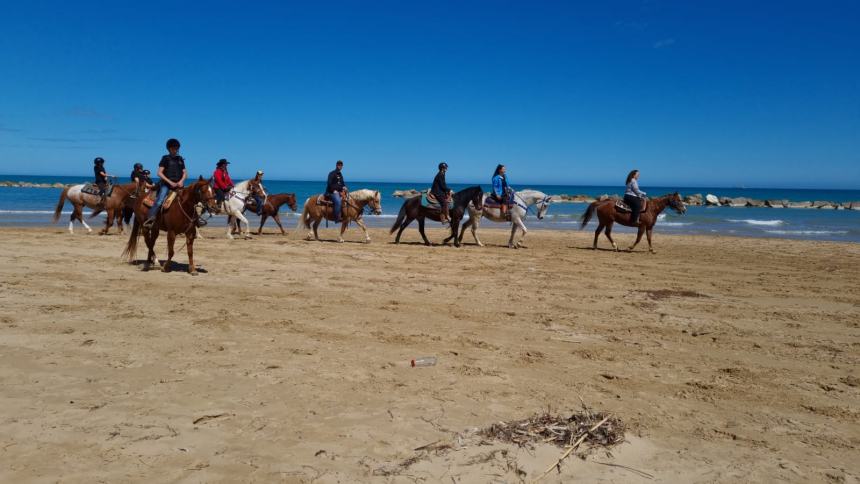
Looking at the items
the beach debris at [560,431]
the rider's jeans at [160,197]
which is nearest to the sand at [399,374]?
the beach debris at [560,431]

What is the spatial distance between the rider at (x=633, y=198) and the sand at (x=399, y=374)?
18.8 ft

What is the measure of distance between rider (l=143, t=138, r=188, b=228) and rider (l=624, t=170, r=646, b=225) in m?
11.8

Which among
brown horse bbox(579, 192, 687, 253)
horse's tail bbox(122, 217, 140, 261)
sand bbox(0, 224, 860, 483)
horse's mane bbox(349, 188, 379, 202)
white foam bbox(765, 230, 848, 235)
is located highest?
horse's mane bbox(349, 188, 379, 202)

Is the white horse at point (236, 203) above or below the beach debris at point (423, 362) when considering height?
above

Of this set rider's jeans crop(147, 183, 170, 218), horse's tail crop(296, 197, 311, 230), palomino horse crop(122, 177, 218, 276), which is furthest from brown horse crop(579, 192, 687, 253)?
rider's jeans crop(147, 183, 170, 218)

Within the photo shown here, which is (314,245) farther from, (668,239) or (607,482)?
(668,239)

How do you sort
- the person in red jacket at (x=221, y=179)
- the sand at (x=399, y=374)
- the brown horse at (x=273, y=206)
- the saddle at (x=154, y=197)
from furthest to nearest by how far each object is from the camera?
the brown horse at (x=273, y=206) < the person in red jacket at (x=221, y=179) < the saddle at (x=154, y=197) < the sand at (x=399, y=374)

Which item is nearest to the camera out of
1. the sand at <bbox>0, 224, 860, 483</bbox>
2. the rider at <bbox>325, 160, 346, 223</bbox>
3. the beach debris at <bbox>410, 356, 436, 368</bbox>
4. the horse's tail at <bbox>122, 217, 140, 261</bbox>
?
the sand at <bbox>0, 224, 860, 483</bbox>

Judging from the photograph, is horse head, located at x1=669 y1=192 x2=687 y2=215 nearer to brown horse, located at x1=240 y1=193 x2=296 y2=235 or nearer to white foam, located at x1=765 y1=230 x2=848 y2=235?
brown horse, located at x1=240 y1=193 x2=296 y2=235

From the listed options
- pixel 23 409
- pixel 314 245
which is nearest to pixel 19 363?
pixel 23 409

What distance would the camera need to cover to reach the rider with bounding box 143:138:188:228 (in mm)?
9258

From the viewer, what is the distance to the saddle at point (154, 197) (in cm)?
934

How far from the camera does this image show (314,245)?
1487cm

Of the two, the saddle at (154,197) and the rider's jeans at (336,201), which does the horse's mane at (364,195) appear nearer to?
the rider's jeans at (336,201)
